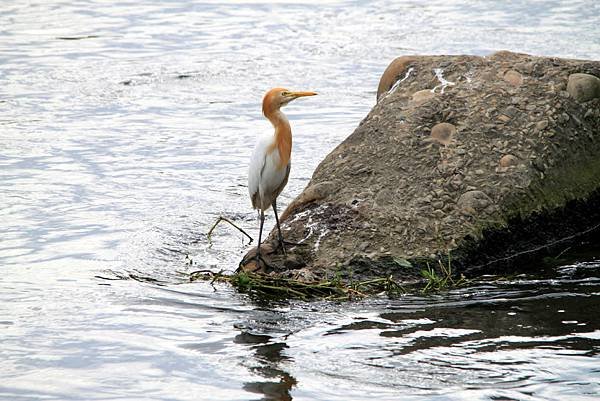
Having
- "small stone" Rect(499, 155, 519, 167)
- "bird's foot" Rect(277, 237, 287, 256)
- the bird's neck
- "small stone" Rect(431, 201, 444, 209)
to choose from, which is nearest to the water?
"bird's foot" Rect(277, 237, 287, 256)

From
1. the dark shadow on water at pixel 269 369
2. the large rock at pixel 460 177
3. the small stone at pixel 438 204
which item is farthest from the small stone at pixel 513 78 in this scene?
the dark shadow on water at pixel 269 369

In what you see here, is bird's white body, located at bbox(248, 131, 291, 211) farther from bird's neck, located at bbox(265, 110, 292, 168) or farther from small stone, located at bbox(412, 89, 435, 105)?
small stone, located at bbox(412, 89, 435, 105)

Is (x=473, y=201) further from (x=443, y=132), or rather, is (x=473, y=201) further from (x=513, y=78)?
(x=513, y=78)

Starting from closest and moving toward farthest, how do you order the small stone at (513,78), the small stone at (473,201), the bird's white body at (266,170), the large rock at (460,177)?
the large rock at (460,177) < the small stone at (473,201) < the bird's white body at (266,170) < the small stone at (513,78)

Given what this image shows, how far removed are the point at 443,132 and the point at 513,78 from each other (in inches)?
30.7

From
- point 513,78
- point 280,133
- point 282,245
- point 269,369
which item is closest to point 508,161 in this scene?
point 513,78

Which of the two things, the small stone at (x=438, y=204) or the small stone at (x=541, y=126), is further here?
the small stone at (x=541, y=126)

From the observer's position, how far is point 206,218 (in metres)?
9.14

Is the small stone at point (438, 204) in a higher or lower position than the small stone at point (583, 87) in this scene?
lower

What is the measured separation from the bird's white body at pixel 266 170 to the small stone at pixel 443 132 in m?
1.09

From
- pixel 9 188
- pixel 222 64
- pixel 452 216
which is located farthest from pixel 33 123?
pixel 452 216

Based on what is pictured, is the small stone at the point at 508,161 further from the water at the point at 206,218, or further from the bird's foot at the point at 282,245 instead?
the bird's foot at the point at 282,245

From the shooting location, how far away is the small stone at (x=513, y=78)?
26.7ft

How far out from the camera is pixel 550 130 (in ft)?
25.5
